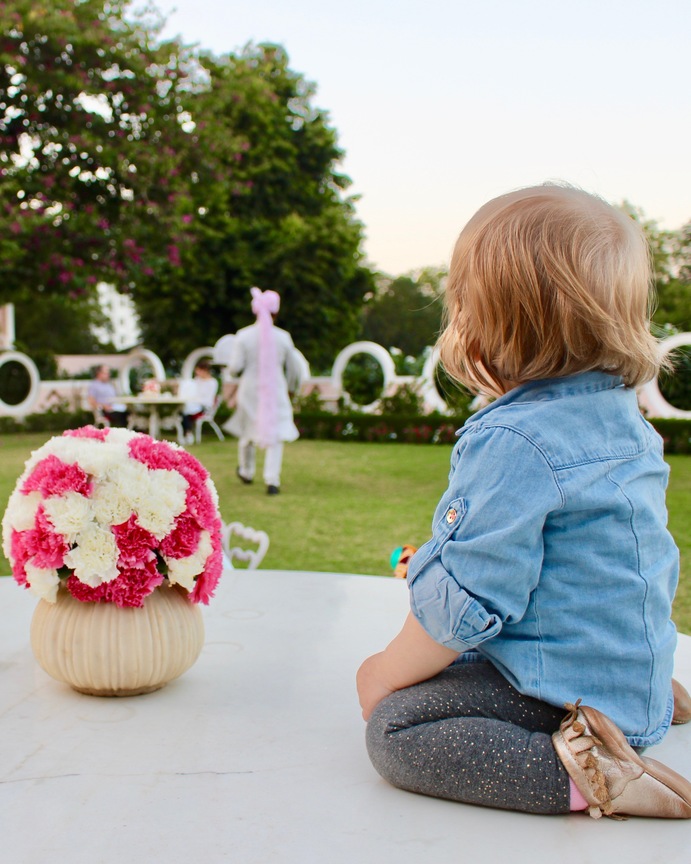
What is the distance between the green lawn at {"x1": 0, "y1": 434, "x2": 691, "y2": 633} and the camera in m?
5.77

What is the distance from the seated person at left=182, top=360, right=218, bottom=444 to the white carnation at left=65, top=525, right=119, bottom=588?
1282 centimetres

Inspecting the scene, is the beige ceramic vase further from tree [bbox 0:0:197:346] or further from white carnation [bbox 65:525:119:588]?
tree [bbox 0:0:197:346]

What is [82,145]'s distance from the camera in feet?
A: 47.5

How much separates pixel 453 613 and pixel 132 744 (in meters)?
0.66

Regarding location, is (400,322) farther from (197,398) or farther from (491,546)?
(491,546)

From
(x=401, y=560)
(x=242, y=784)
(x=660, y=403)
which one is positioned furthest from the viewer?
(x=660, y=403)

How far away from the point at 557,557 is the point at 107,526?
2.82 ft

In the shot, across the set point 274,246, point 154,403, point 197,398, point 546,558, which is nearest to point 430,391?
point 197,398

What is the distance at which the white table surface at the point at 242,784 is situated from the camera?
1.16 m

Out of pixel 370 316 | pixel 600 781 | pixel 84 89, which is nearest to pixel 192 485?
pixel 600 781

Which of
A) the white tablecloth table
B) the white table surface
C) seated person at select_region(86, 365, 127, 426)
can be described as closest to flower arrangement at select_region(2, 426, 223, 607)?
the white table surface

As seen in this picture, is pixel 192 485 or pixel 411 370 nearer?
pixel 192 485

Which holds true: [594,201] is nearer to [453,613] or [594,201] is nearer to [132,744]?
[453,613]

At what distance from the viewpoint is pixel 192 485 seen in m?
1.79
